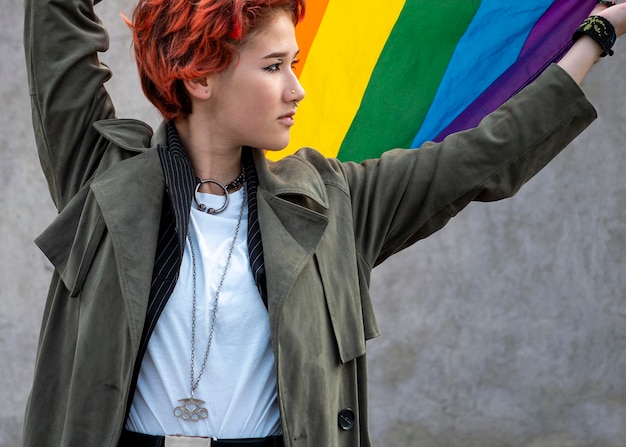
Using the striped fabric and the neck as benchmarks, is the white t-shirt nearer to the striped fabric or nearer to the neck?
the striped fabric

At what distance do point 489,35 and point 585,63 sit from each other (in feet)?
1.15

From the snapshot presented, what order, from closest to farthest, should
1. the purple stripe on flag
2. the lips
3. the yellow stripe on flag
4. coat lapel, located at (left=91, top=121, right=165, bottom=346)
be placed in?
1. coat lapel, located at (left=91, top=121, right=165, bottom=346)
2. the lips
3. the purple stripe on flag
4. the yellow stripe on flag

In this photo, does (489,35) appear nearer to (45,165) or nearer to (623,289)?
(45,165)

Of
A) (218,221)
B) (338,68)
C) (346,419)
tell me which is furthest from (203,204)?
(338,68)

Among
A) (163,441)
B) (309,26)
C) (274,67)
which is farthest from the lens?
(309,26)

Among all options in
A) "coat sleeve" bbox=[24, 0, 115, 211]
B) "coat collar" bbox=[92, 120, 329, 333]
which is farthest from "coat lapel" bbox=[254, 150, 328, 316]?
"coat sleeve" bbox=[24, 0, 115, 211]

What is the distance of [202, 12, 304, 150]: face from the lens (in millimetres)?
1795

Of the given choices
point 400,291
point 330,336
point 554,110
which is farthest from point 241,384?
point 400,291

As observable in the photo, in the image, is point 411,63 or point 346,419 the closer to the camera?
point 346,419

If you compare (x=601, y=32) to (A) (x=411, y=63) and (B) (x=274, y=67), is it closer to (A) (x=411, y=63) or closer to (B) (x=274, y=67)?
(A) (x=411, y=63)

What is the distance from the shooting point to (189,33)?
5.84 feet

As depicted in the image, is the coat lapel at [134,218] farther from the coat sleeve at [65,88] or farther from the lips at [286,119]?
the lips at [286,119]

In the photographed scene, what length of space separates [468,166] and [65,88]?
30.2 inches

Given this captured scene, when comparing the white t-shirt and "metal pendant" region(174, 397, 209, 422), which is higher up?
the white t-shirt
